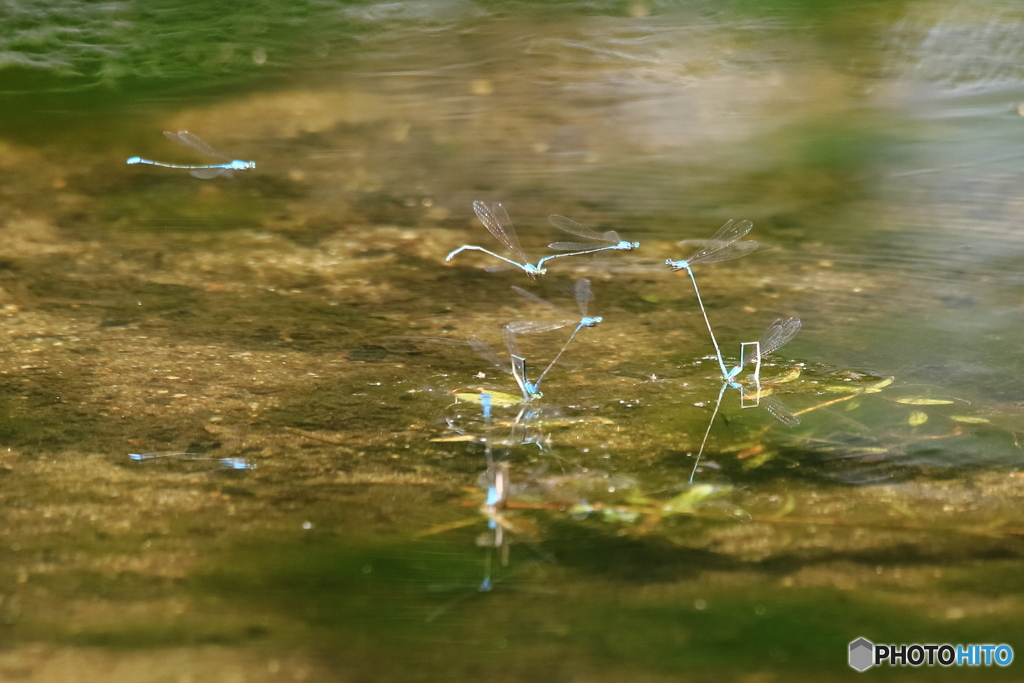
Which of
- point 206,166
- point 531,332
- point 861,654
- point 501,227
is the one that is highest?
point 206,166

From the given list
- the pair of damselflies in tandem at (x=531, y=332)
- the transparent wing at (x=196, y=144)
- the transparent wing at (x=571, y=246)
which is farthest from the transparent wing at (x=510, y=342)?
the transparent wing at (x=196, y=144)

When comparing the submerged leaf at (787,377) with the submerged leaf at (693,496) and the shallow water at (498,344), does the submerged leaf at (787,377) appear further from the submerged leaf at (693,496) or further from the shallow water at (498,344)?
the submerged leaf at (693,496)

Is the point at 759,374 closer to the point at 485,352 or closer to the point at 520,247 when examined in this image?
the point at 485,352

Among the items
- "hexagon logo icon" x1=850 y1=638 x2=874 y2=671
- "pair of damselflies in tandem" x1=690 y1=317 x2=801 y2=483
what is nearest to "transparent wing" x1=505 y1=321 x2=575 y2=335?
"pair of damselflies in tandem" x1=690 y1=317 x2=801 y2=483

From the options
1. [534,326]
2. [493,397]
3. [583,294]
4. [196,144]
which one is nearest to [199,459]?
[493,397]

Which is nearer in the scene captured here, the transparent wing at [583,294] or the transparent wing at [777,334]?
Answer: the transparent wing at [777,334]
